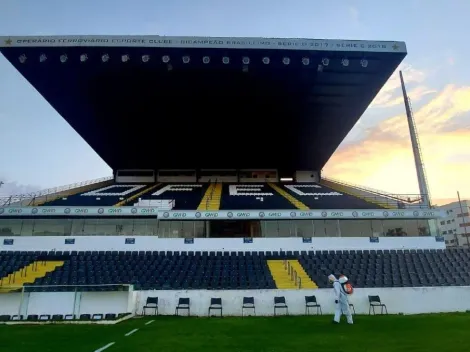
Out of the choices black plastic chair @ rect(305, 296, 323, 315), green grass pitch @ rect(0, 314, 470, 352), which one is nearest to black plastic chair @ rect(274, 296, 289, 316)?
black plastic chair @ rect(305, 296, 323, 315)

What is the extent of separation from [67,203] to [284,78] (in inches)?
753

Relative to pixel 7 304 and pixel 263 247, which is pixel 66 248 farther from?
pixel 263 247

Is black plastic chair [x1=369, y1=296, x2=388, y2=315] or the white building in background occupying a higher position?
the white building in background

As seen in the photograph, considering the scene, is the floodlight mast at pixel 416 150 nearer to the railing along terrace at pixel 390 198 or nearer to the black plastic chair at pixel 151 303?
the railing along terrace at pixel 390 198

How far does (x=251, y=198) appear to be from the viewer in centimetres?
2911

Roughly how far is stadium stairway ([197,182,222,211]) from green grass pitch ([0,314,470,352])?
14.6 metres

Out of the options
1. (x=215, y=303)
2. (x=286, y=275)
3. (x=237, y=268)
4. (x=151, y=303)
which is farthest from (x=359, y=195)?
(x=151, y=303)

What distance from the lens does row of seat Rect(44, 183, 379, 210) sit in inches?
1052

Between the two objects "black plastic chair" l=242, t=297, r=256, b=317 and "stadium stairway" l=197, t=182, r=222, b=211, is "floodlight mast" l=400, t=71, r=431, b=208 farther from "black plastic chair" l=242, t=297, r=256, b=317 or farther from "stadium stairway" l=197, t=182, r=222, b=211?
"black plastic chair" l=242, t=297, r=256, b=317

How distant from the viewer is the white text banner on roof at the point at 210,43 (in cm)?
2238

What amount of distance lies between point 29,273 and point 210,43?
17188 mm

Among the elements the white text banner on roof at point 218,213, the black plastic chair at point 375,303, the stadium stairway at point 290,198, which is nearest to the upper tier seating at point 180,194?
the white text banner on roof at point 218,213

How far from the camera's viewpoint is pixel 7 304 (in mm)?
14023

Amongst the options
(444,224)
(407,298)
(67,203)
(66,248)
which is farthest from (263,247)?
(444,224)
